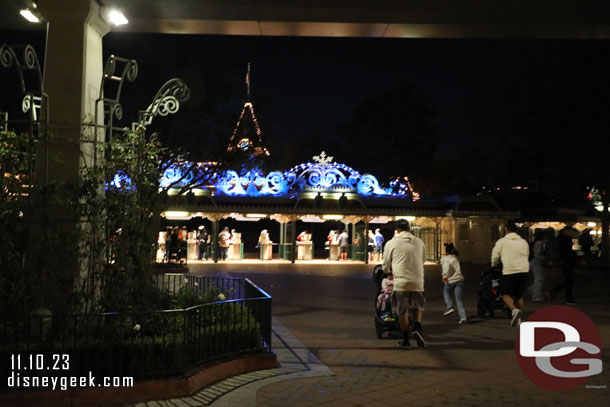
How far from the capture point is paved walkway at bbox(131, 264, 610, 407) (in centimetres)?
568

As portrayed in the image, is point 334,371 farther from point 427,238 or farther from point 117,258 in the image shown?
point 427,238

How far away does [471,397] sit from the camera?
5750 mm

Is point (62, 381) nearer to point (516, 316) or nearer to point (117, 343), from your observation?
point (117, 343)

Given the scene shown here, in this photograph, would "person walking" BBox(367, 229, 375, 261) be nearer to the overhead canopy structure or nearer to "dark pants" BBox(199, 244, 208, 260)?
"dark pants" BBox(199, 244, 208, 260)

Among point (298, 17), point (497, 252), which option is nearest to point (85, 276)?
point (298, 17)

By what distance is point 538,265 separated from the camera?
13.7m

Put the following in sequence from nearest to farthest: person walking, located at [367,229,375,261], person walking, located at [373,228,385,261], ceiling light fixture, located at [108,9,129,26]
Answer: ceiling light fixture, located at [108,9,129,26], person walking, located at [373,228,385,261], person walking, located at [367,229,375,261]

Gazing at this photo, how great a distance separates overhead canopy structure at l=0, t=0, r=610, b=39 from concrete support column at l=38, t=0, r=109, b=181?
149cm

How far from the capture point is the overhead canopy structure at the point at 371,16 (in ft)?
28.9

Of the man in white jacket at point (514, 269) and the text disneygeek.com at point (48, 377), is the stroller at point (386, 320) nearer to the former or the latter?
the man in white jacket at point (514, 269)

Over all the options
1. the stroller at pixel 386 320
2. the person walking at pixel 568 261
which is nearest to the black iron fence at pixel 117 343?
the stroller at pixel 386 320

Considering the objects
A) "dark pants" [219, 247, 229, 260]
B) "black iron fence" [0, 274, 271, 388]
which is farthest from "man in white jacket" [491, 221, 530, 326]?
"dark pants" [219, 247, 229, 260]

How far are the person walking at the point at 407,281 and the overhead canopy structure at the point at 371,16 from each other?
128 inches

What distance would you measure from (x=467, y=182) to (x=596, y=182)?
2138cm
